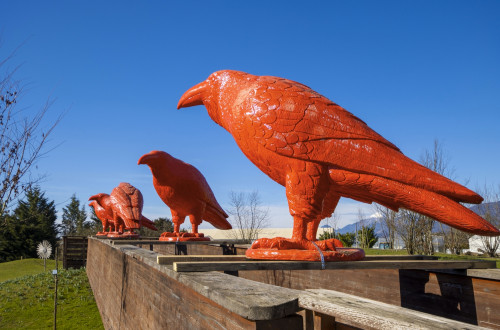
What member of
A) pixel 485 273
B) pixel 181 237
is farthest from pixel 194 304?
pixel 181 237

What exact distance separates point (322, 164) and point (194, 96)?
129 cm

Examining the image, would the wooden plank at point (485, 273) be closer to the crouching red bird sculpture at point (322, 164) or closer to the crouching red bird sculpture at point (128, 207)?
the crouching red bird sculpture at point (322, 164)

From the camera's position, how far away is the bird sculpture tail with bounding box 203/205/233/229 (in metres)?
6.14

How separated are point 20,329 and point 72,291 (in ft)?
8.42

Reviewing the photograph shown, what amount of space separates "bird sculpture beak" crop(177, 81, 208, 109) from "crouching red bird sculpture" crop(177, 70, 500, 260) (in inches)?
23.0

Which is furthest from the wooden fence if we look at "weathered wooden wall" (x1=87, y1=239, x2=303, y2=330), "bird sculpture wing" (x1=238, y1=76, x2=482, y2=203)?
"bird sculpture wing" (x1=238, y1=76, x2=482, y2=203)

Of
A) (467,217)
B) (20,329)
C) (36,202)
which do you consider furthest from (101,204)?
(36,202)

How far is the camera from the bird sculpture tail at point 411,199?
218cm

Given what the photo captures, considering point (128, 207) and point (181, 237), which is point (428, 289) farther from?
point (128, 207)

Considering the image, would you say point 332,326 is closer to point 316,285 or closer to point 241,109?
point 241,109

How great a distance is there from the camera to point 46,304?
31.4 feet

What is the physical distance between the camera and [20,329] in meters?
8.03

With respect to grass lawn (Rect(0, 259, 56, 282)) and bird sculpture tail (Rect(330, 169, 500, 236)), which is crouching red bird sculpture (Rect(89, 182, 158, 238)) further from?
grass lawn (Rect(0, 259, 56, 282))

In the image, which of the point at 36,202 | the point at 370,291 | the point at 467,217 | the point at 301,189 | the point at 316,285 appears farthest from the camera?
the point at 36,202
